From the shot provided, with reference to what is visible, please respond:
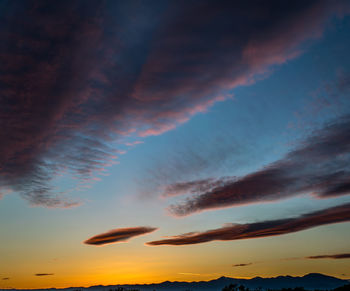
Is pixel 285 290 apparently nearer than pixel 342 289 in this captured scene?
No

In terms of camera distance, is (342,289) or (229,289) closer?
(342,289)

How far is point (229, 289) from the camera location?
67.3m

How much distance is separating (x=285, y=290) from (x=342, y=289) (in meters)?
12.2

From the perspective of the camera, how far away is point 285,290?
67688 mm

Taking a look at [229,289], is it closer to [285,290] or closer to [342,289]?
[285,290]

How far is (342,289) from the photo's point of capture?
201 feet

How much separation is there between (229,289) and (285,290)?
13468mm

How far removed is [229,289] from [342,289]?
24277mm

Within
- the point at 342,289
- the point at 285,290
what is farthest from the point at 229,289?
the point at 342,289
